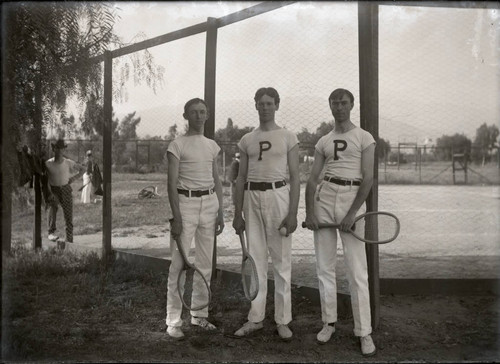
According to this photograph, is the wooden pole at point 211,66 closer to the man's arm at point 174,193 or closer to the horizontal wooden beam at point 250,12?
the horizontal wooden beam at point 250,12

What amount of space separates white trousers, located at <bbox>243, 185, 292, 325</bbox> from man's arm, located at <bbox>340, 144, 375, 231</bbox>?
0.49 meters

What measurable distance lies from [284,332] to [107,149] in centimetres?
372

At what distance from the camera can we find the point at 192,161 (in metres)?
3.77

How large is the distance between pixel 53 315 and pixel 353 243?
2.87 meters

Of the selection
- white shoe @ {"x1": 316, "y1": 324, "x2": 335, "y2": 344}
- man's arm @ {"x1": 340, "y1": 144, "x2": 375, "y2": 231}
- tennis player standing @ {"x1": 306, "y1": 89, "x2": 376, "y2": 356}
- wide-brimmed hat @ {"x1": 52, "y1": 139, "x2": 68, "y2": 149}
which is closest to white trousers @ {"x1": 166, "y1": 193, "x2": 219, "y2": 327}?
tennis player standing @ {"x1": 306, "y1": 89, "x2": 376, "y2": 356}

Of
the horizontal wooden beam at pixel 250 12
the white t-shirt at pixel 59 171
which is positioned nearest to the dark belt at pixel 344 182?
the horizontal wooden beam at pixel 250 12

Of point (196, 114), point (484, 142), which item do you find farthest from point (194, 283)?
point (484, 142)

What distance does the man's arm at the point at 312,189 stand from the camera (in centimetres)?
363

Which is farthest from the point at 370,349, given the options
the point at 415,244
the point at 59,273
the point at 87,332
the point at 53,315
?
the point at 415,244

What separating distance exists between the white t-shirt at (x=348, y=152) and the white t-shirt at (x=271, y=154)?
13.0 inches

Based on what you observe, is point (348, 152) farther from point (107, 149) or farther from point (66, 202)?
point (66, 202)

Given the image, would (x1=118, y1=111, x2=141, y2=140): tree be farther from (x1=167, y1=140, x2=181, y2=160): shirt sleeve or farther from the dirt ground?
(x1=167, y1=140, x2=181, y2=160): shirt sleeve

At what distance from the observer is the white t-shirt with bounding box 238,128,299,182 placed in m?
3.67

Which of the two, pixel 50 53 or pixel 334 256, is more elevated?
pixel 50 53
